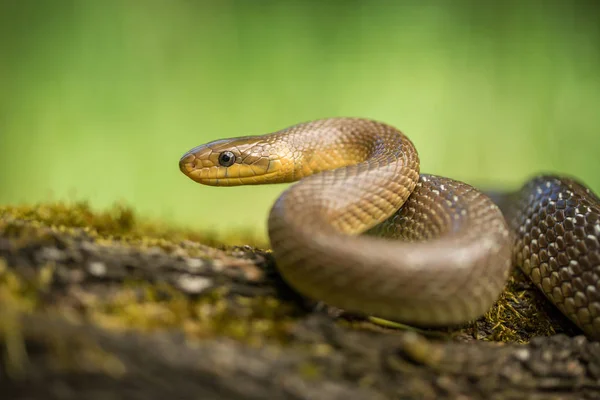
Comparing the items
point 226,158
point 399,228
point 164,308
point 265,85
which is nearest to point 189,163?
point 226,158

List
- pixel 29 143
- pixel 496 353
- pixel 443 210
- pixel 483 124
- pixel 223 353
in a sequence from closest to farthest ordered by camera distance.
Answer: pixel 223 353 < pixel 496 353 < pixel 443 210 < pixel 29 143 < pixel 483 124

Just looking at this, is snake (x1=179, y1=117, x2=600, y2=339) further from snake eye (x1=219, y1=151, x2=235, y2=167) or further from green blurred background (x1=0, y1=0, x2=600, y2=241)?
green blurred background (x1=0, y1=0, x2=600, y2=241)

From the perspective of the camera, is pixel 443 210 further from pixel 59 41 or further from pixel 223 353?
pixel 59 41

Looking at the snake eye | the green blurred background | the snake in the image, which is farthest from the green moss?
the green blurred background

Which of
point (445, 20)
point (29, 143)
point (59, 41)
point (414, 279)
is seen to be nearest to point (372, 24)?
point (445, 20)

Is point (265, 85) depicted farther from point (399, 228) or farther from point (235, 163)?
point (399, 228)

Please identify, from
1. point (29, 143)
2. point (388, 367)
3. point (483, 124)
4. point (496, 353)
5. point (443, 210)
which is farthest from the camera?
point (483, 124)

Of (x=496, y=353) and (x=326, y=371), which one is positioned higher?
(x=326, y=371)
